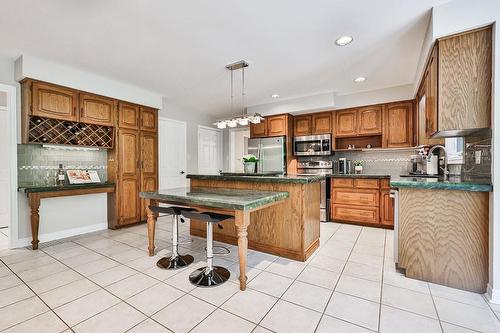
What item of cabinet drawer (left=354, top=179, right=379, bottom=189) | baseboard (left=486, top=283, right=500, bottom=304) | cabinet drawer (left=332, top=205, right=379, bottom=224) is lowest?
baseboard (left=486, top=283, right=500, bottom=304)

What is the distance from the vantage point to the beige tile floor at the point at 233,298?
157 cm

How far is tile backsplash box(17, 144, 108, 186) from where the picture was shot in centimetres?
324

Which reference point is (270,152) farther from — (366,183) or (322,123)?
(366,183)

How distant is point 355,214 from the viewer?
4184 millimetres

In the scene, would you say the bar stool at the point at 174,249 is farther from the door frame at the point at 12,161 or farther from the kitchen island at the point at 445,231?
the kitchen island at the point at 445,231

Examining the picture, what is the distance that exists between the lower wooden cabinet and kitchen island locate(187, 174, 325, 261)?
57.4 inches

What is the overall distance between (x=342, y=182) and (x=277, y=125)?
1889 mm

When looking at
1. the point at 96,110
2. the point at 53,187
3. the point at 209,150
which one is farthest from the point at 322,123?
the point at 53,187

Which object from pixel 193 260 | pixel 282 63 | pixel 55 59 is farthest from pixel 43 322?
pixel 282 63

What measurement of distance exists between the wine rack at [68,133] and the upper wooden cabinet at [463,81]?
4588 millimetres

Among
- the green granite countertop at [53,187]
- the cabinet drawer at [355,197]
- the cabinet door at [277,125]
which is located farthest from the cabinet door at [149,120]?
the cabinet drawer at [355,197]

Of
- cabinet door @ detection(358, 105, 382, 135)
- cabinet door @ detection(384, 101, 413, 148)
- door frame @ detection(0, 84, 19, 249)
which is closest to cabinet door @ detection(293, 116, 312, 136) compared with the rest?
cabinet door @ detection(358, 105, 382, 135)

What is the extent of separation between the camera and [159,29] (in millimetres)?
2402

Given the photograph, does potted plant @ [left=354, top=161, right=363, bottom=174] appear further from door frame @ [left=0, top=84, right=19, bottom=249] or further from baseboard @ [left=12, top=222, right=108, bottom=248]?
Result: door frame @ [left=0, top=84, right=19, bottom=249]
